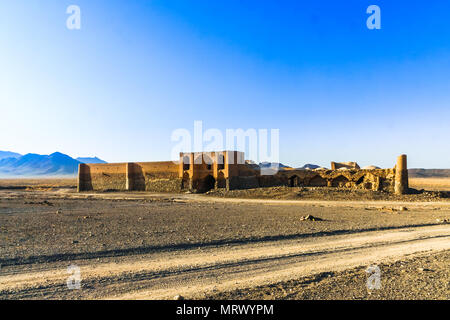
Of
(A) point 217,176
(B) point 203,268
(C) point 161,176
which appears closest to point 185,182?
(C) point 161,176

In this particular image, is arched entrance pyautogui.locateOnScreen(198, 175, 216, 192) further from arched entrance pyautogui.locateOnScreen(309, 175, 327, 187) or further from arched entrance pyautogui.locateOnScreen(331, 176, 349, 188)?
arched entrance pyautogui.locateOnScreen(331, 176, 349, 188)

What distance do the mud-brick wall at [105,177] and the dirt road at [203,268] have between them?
36.0 meters

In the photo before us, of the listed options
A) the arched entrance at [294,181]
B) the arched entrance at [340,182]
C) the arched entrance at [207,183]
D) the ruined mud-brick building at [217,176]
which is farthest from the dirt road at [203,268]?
the arched entrance at [207,183]

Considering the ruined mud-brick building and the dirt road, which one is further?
the ruined mud-brick building

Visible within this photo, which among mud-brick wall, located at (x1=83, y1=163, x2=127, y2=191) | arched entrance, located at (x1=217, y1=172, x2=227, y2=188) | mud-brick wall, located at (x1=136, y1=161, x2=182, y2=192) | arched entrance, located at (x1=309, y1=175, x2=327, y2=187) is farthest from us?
mud-brick wall, located at (x1=83, y1=163, x2=127, y2=191)

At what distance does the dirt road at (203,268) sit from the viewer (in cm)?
572

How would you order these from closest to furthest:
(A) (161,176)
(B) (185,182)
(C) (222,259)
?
(C) (222,259) → (B) (185,182) → (A) (161,176)

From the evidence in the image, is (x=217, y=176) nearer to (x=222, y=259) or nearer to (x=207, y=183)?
(x=207, y=183)

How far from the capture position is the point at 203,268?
7.21 m

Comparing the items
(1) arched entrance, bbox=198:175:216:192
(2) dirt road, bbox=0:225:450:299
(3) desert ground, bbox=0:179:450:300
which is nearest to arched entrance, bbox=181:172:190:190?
(1) arched entrance, bbox=198:175:216:192

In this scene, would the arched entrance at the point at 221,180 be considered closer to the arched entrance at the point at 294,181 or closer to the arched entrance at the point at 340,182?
the arched entrance at the point at 294,181

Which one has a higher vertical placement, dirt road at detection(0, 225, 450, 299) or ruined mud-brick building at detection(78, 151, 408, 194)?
ruined mud-brick building at detection(78, 151, 408, 194)

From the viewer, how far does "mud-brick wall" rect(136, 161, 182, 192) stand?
39750 millimetres

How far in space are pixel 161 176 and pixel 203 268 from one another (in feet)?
113
